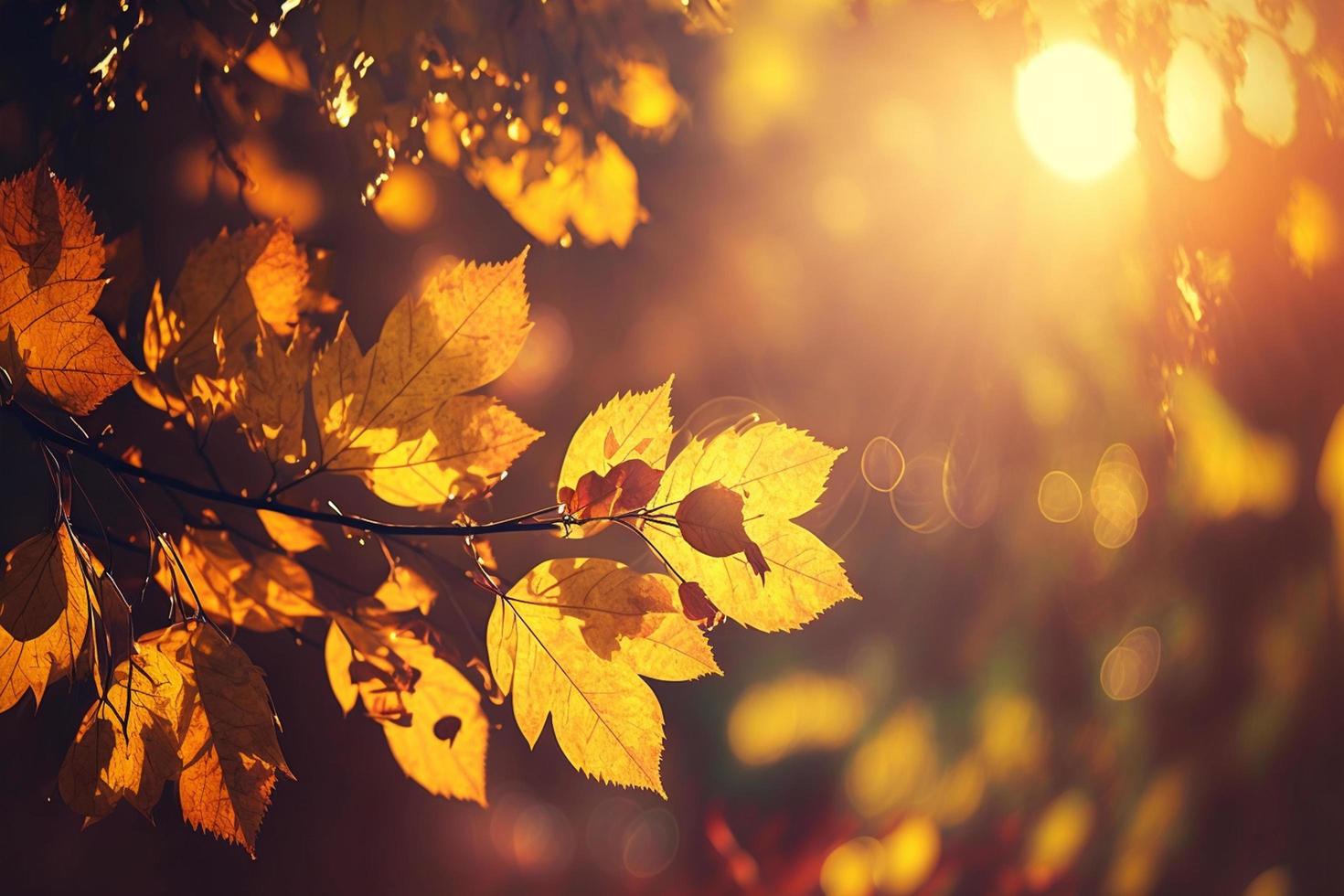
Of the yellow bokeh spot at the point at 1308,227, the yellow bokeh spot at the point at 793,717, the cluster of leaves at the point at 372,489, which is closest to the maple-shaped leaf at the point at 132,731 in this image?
the cluster of leaves at the point at 372,489

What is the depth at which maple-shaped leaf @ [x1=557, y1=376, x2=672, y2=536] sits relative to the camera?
1.10 ft

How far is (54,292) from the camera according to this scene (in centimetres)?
29

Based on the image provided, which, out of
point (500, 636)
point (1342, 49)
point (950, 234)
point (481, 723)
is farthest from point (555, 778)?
point (1342, 49)

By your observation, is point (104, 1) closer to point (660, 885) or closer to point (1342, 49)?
point (660, 885)

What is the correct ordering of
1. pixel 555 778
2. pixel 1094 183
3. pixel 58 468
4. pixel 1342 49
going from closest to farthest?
1. pixel 58 468
2. pixel 555 778
3. pixel 1094 183
4. pixel 1342 49

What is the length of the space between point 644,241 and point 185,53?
0.27 meters

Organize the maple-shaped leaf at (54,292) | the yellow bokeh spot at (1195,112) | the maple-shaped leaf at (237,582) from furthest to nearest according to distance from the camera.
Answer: the yellow bokeh spot at (1195,112) < the maple-shaped leaf at (237,582) < the maple-shaped leaf at (54,292)

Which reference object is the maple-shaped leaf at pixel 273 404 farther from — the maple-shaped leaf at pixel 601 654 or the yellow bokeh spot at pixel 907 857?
the yellow bokeh spot at pixel 907 857

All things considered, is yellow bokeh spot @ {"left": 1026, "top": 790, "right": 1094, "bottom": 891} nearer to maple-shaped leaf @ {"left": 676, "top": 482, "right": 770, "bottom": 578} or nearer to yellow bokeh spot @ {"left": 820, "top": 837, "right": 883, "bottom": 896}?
yellow bokeh spot @ {"left": 820, "top": 837, "right": 883, "bottom": 896}

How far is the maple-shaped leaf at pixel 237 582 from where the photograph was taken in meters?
0.41

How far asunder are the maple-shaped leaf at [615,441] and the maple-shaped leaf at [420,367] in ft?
0.15

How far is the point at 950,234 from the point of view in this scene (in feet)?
1.84

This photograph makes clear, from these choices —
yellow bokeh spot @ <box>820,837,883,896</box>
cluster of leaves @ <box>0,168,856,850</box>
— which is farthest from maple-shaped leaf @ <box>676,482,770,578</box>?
yellow bokeh spot @ <box>820,837,883,896</box>

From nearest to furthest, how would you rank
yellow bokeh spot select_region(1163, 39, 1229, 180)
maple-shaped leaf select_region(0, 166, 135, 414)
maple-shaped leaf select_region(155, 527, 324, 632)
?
maple-shaped leaf select_region(0, 166, 135, 414), maple-shaped leaf select_region(155, 527, 324, 632), yellow bokeh spot select_region(1163, 39, 1229, 180)
